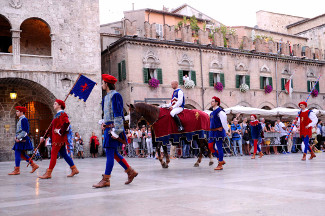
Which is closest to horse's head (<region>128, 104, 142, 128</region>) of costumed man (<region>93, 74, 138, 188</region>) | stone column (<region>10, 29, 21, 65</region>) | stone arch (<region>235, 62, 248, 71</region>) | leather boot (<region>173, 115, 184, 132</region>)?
leather boot (<region>173, 115, 184, 132</region>)

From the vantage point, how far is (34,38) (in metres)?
26.4

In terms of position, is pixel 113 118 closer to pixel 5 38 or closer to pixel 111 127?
pixel 111 127

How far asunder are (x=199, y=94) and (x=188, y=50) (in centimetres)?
357

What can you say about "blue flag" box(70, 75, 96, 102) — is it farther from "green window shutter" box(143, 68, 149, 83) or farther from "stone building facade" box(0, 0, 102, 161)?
"green window shutter" box(143, 68, 149, 83)

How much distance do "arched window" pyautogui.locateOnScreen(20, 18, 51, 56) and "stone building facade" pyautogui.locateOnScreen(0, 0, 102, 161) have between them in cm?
7

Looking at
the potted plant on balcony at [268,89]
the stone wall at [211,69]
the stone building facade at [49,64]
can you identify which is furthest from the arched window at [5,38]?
the potted plant on balcony at [268,89]

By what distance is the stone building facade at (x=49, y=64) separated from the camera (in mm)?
22734

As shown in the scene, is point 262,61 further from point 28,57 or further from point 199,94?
point 28,57

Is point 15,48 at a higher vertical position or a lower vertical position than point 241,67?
lower

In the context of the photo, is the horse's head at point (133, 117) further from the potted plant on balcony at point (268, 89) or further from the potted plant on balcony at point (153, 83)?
the potted plant on balcony at point (268, 89)

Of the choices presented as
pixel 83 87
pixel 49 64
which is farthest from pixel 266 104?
pixel 83 87

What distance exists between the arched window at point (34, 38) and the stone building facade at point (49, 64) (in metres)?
0.07

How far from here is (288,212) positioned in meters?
3.89

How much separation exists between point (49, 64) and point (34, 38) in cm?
409
